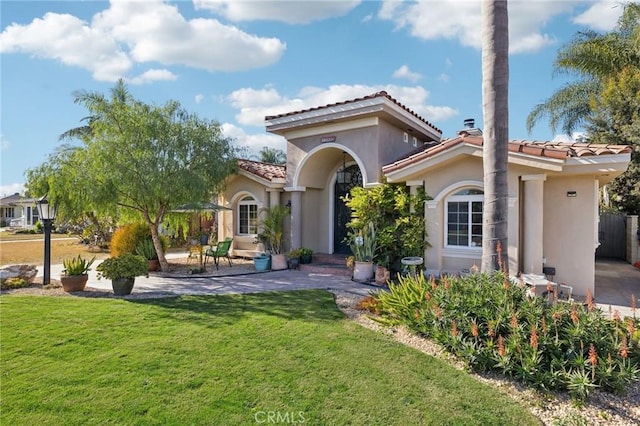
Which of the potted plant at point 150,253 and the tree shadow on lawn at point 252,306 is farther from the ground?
the potted plant at point 150,253

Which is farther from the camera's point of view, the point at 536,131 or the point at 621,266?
the point at 536,131

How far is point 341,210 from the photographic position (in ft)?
62.9

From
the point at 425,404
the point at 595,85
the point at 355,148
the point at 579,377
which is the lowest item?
the point at 425,404

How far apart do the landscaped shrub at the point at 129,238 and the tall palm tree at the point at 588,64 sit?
85.2 ft

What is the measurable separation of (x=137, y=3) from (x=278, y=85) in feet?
20.6

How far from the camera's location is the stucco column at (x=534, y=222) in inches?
449

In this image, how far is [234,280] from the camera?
14.3 meters

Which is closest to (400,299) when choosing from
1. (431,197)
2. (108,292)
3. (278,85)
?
(431,197)

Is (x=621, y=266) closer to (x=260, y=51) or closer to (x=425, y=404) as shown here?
(x=425, y=404)

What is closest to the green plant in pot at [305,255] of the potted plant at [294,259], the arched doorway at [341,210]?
the potted plant at [294,259]

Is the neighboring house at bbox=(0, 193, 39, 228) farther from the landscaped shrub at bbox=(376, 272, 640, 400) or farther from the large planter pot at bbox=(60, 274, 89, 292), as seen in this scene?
the landscaped shrub at bbox=(376, 272, 640, 400)

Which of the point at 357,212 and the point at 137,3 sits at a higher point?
the point at 137,3

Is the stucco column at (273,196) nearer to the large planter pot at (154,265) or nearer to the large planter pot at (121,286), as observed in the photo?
the large planter pot at (154,265)

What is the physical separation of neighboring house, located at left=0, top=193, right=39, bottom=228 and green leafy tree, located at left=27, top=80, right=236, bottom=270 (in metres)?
54.8
